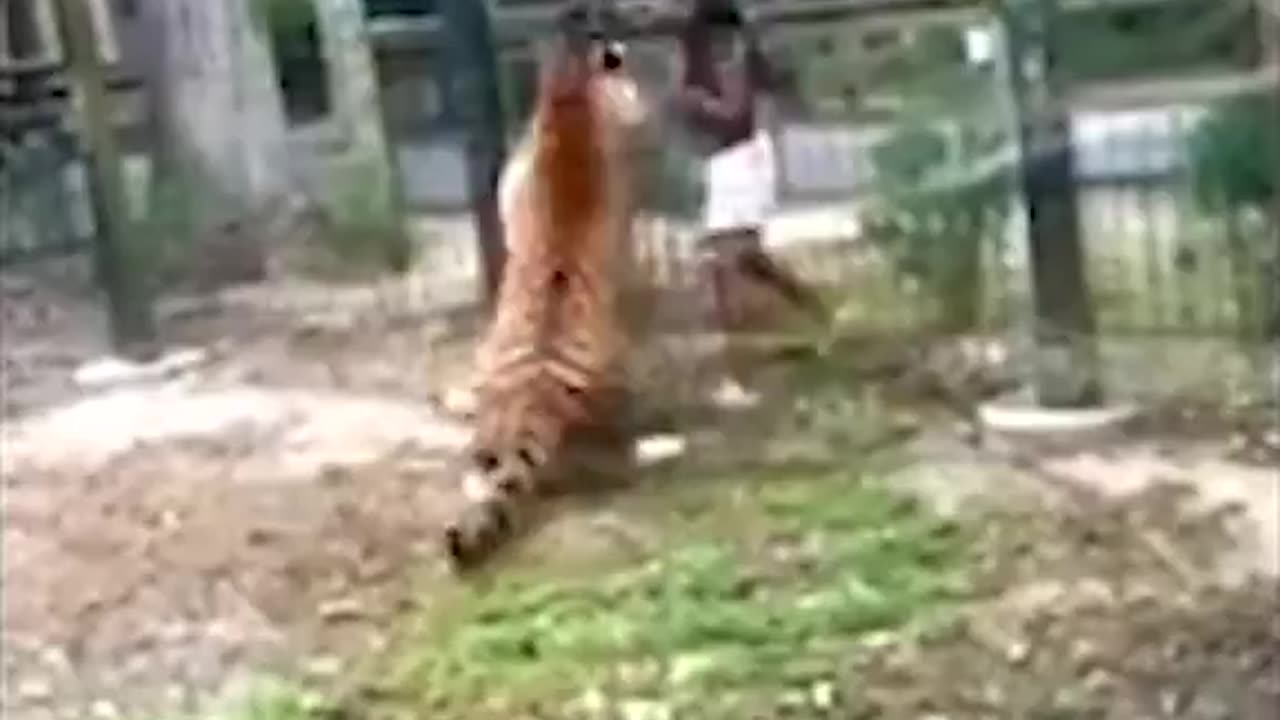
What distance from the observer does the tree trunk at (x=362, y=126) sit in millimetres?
4125

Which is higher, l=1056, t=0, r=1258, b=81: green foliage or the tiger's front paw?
l=1056, t=0, r=1258, b=81: green foliage

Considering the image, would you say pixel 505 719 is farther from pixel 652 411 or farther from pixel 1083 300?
pixel 1083 300

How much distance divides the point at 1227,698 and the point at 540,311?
1323 mm

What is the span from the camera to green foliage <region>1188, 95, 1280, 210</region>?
319 centimetres

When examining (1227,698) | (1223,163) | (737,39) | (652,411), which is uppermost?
(737,39)

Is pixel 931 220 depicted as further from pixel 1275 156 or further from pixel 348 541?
pixel 348 541

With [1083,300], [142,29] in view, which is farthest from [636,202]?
[142,29]

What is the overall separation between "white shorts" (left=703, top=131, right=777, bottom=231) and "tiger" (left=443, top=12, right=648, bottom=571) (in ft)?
0.37

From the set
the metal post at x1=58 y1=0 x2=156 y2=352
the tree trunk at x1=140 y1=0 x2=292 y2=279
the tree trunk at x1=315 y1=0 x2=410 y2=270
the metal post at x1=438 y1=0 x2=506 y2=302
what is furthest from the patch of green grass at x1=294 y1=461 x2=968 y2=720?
the metal post at x1=58 y1=0 x2=156 y2=352

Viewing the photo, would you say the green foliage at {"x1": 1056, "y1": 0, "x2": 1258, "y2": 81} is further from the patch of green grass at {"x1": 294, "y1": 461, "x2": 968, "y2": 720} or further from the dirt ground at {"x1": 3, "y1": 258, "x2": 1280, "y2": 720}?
the patch of green grass at {"x1": 294, "y1": 461, "x2": 968, "y2": 720}

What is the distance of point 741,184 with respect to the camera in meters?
3.53

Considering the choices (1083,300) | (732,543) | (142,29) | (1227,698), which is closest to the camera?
(1227,698)

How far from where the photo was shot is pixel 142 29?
5.05m

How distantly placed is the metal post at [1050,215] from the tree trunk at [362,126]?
1.07 meters
